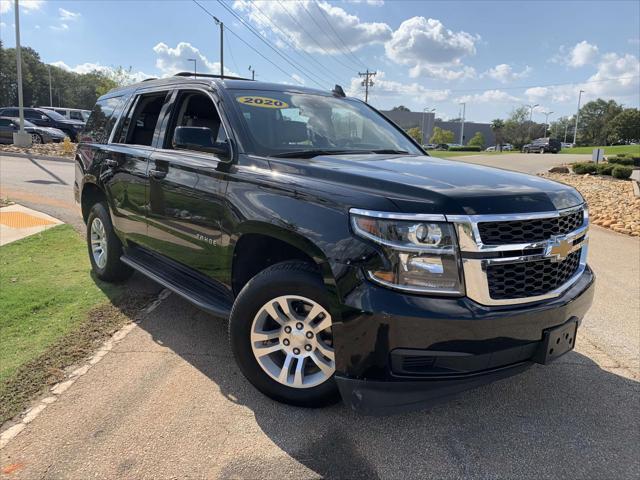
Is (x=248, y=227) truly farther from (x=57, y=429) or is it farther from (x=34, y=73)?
(x=34, y=73)

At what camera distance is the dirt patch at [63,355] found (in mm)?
3084

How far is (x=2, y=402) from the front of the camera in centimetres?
301

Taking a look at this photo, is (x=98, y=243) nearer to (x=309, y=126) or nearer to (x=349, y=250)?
(x=309, y=126)

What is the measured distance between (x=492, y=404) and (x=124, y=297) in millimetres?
3526

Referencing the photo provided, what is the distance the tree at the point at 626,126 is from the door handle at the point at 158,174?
94.7 metres

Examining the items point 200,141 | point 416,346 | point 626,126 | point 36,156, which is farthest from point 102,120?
point 626,126

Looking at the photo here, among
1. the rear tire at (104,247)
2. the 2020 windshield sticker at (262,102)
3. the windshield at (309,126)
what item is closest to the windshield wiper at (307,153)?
the windshield at (309,126)

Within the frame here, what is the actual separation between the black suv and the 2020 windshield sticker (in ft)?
0.04

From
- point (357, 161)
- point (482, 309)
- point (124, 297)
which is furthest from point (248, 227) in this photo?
point (124, 297)

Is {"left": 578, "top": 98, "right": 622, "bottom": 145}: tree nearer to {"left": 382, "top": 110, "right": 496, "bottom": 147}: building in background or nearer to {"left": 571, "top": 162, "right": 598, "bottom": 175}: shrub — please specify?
{"left": 382, "top": 110, "right": 496, "bottom": 147}: building in background

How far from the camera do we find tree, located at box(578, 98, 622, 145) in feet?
313

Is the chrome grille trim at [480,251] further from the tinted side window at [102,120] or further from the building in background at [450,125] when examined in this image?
the building in background at [450,125]

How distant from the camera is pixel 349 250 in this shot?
2457mm

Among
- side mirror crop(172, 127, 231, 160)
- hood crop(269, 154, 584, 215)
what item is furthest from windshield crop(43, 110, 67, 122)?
hood crop(269, 154, 584, 215)
